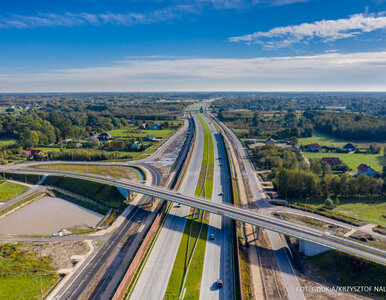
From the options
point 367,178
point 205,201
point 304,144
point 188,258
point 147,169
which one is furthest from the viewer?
point 304,144

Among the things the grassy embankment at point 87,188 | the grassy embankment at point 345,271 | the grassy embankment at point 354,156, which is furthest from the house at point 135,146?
the grassy embankment at point 345,271

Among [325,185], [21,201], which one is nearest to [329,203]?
[325,185]

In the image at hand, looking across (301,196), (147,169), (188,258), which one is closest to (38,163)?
(147,169)

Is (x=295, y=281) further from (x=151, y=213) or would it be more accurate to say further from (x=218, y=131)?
(x=218, y=131)

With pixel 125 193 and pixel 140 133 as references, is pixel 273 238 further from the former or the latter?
pixel 140 133

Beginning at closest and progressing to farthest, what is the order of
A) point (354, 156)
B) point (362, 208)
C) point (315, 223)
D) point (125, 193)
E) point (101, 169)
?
1. point (315, 223)
2. point (362, 208)
3. point (125, 193)
4. point (101, 169)
5. point (354, 156)

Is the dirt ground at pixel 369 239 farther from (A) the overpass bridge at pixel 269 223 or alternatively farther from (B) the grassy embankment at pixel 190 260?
(B) the grassy embankment at pixel 190 260
